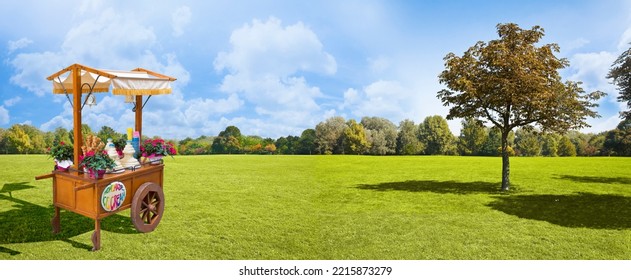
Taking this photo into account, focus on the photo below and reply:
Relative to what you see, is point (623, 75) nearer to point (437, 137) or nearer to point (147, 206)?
point (147, 206)

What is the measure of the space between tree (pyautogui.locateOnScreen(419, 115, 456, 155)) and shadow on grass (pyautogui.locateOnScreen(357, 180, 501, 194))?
26223 mm

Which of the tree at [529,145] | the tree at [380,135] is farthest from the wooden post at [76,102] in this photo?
the tree at [529,145]

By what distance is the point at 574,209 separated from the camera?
11.9 meters

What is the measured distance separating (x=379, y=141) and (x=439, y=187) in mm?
24749

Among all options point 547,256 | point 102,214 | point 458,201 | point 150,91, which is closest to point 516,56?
point 458,201

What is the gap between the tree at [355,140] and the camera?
38438 millimetres

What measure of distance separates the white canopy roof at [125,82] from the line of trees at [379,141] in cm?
1555

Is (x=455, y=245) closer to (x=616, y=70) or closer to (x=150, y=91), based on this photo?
(x=150, y=91)

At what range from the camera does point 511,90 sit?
1370cm

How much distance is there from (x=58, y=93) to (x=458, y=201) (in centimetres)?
1080

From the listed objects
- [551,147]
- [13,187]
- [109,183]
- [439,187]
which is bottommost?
[439,187]

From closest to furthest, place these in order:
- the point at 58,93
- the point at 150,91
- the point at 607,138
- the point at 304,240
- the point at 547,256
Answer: the point at 547,256 → the point at 304,240 → the point at 150,91 → the point at 58,93 → the point at 607,138

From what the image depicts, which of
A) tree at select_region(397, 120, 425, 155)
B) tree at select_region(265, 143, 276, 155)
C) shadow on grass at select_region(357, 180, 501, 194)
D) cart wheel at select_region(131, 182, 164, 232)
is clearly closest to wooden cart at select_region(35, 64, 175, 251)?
cart wheel at select_region(131, 182, 164, 232)

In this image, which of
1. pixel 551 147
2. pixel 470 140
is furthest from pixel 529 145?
pixel 470 140
